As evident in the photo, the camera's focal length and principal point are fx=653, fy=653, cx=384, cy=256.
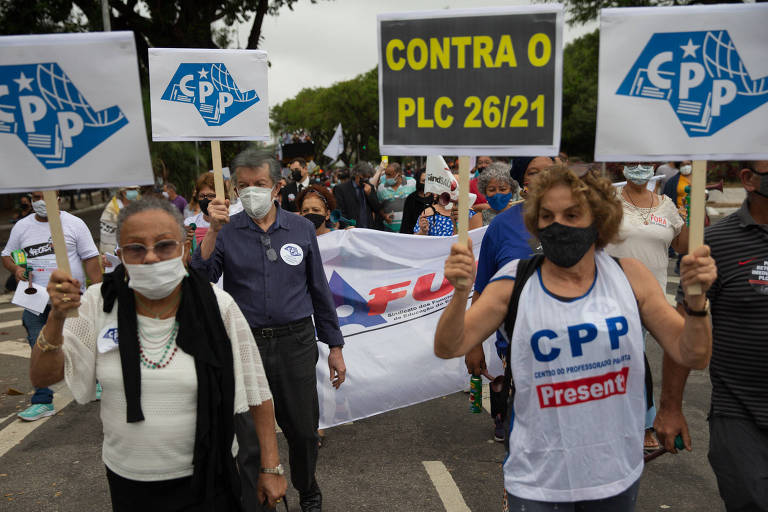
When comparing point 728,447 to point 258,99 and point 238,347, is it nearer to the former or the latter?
point 238,347

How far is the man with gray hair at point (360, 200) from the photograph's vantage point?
390 inches

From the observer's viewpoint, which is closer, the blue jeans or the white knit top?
the white knit top

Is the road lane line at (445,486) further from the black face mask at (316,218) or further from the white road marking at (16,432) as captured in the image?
the white road marking at (16,432)

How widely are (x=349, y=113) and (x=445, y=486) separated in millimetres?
→ 65399

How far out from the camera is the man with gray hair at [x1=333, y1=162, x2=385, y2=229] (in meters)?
9.90

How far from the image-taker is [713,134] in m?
2.31

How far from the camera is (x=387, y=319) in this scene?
525 centimetres

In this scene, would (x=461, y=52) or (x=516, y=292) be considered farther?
(x=461, y=52)

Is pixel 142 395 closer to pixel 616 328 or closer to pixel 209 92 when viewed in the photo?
pixel 616 328

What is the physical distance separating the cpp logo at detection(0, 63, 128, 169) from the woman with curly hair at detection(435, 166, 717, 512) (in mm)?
1454

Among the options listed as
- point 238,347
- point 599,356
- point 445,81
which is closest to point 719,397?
point 599,356

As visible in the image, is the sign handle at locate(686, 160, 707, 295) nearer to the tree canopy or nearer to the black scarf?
the black scarf

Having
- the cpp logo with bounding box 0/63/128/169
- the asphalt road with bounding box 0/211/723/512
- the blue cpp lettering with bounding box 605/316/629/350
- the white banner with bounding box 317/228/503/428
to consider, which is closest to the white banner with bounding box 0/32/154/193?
the cpp logo with bounding box 0/63/128/169

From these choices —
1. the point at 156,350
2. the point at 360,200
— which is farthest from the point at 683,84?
the point at 360,200
